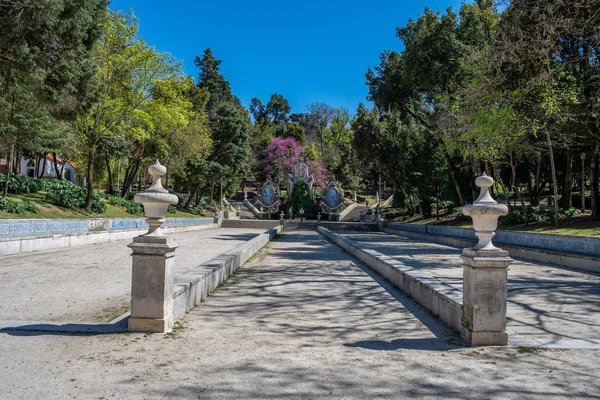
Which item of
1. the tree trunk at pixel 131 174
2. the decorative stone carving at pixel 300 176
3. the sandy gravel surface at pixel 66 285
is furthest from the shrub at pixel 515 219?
the decorative stone carving at pixel 300 176

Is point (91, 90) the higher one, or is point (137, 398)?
point (91, 90)

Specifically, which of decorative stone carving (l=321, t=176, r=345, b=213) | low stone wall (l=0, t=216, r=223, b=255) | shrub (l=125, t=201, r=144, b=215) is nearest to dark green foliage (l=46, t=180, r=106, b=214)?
shrub (l=125, t=201, r=144, b=215)

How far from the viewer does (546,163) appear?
31969 millimetres

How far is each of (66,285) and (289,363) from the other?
5.92 meters

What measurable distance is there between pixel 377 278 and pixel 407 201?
95.5ft

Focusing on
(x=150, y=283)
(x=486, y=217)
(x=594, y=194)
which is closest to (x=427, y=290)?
(x=486, y=217)

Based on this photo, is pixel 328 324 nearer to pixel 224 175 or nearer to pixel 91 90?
pixel 91 90

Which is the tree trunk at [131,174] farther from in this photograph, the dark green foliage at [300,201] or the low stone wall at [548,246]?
the low stone wall at [548,246]

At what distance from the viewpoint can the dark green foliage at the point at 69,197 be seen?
25.2 m

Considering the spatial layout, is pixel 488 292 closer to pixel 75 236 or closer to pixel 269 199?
pixel 75 236

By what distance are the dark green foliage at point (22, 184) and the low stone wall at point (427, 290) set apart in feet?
74.6

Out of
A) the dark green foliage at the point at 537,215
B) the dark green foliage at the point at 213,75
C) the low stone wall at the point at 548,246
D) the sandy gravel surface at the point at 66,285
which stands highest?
the dark green foliage at the point at 213,75

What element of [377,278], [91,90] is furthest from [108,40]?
[377,278]

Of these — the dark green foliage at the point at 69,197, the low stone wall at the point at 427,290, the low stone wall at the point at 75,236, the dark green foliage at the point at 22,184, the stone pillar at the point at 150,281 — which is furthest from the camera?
the dark green foliage at the point at 22,184
